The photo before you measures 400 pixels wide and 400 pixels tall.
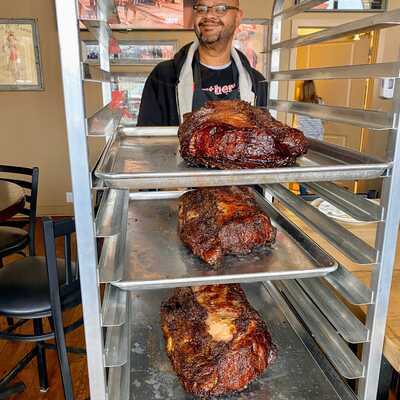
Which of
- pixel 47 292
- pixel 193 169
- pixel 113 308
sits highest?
pixel 193 169

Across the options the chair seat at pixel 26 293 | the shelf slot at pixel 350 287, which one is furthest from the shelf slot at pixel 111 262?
the chair seat at pixel 26 293

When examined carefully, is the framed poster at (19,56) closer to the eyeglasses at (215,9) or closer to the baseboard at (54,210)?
the baseboard at (54,210)

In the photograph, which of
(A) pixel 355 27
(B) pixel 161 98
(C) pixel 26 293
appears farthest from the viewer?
(B) pixel 161 98

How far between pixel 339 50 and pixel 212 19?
3117 mm

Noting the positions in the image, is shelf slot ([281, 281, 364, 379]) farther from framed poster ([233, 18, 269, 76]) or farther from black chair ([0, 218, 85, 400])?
framed poster ([233, 18, 269, 76])

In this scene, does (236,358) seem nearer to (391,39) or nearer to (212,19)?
(212,19)

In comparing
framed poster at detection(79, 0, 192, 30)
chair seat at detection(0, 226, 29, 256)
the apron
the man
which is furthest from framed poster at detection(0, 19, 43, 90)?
the apron

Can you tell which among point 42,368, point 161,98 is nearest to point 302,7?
point 161,98

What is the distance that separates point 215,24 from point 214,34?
0.17 feet

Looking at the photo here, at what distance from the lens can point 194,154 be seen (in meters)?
0.82

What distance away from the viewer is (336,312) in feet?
2.79

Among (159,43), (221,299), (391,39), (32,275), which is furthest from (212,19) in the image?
(391,39)

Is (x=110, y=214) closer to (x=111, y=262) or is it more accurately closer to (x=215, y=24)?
(x=111, y=262)

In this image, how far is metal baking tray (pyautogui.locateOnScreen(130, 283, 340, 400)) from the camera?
2.84ft
